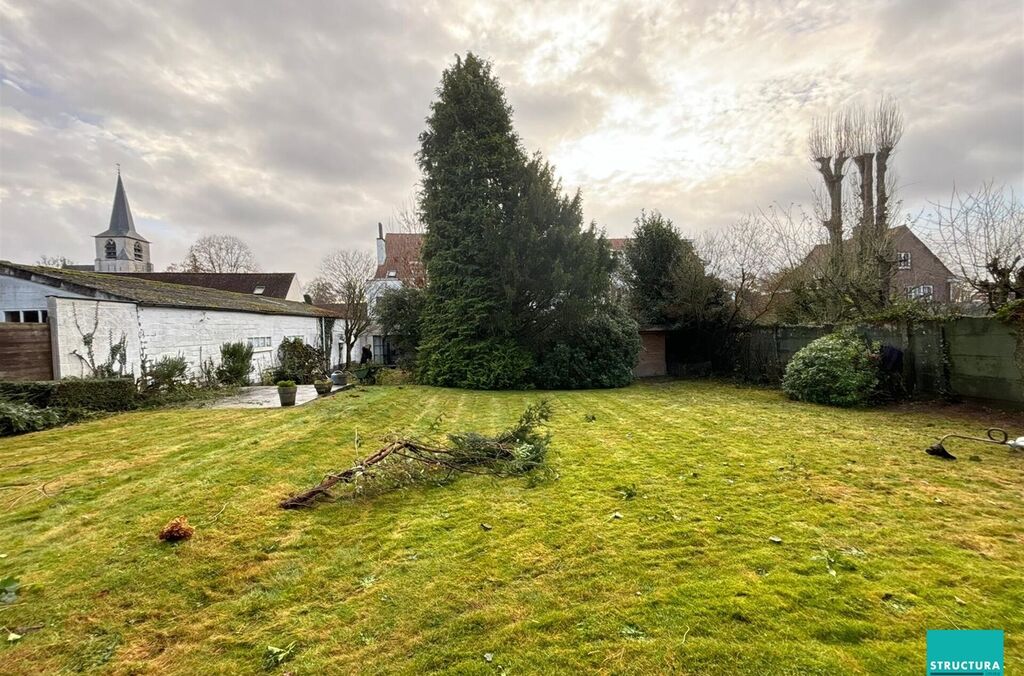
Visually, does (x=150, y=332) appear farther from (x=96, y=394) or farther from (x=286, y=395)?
(x=286, y=395)

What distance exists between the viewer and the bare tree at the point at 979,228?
9422mm

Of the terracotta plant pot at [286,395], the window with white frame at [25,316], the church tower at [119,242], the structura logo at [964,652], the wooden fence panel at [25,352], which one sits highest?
the church tower at [119,242]

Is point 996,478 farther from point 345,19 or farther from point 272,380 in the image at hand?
point 272,380

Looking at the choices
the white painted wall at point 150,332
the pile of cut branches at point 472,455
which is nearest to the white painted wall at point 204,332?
the white painted wall at point 150,332

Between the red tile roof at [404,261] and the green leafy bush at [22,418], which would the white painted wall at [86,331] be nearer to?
the green leafy bush at [22,418]

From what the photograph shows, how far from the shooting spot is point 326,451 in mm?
5473

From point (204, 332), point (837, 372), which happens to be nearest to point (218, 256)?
point (204, 332)

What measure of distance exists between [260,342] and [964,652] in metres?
17.5

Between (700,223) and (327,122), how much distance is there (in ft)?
51.1

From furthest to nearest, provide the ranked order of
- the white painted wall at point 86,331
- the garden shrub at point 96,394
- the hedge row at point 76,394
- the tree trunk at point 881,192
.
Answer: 1. the tree trunk at point 881,192
2. the white painted wall at point 86,331
3. the garden shrub at point 96,394
4. the hedge row at point 76,394

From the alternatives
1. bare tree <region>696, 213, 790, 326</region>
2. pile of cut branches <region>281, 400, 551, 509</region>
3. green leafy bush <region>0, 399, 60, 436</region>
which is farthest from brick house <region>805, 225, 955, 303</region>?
green leafy bush <region>0, 399, 60, 436</region>

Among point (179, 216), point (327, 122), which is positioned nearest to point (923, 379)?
point (327, 122)

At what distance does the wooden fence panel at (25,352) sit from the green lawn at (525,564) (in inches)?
143

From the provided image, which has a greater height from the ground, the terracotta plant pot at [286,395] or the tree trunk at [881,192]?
the tree trunk at [881,192]
